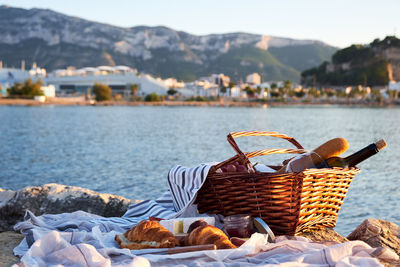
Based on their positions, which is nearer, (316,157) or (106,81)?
(316,157)

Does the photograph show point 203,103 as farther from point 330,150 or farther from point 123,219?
point 330,150

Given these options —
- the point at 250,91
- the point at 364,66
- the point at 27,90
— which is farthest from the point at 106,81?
the point at 364,66

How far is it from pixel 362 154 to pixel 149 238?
3.99ft

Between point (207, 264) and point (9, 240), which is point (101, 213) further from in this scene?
point (207, 264)

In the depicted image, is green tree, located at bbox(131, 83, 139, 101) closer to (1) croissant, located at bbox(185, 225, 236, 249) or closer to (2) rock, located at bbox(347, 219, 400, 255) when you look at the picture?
(2) rock, located at bbox(347, 219, 400, 255)

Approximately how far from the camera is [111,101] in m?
89.8

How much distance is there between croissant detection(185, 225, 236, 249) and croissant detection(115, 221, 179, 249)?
0.27 feet

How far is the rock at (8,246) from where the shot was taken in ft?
6.70

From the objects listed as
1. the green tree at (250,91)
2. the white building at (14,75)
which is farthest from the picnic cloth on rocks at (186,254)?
the white building at (14,75)

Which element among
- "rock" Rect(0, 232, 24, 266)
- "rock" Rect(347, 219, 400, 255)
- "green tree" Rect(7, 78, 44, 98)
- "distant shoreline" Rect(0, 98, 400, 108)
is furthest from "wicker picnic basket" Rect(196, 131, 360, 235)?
"green tree" Rect(7, 78, 44, 98)

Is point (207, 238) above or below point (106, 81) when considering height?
below

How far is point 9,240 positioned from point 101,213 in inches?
40.5

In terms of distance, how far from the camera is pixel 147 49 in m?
168

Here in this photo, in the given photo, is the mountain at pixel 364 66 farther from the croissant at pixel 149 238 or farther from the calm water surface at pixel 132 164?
the croissant at pixel 149 238
